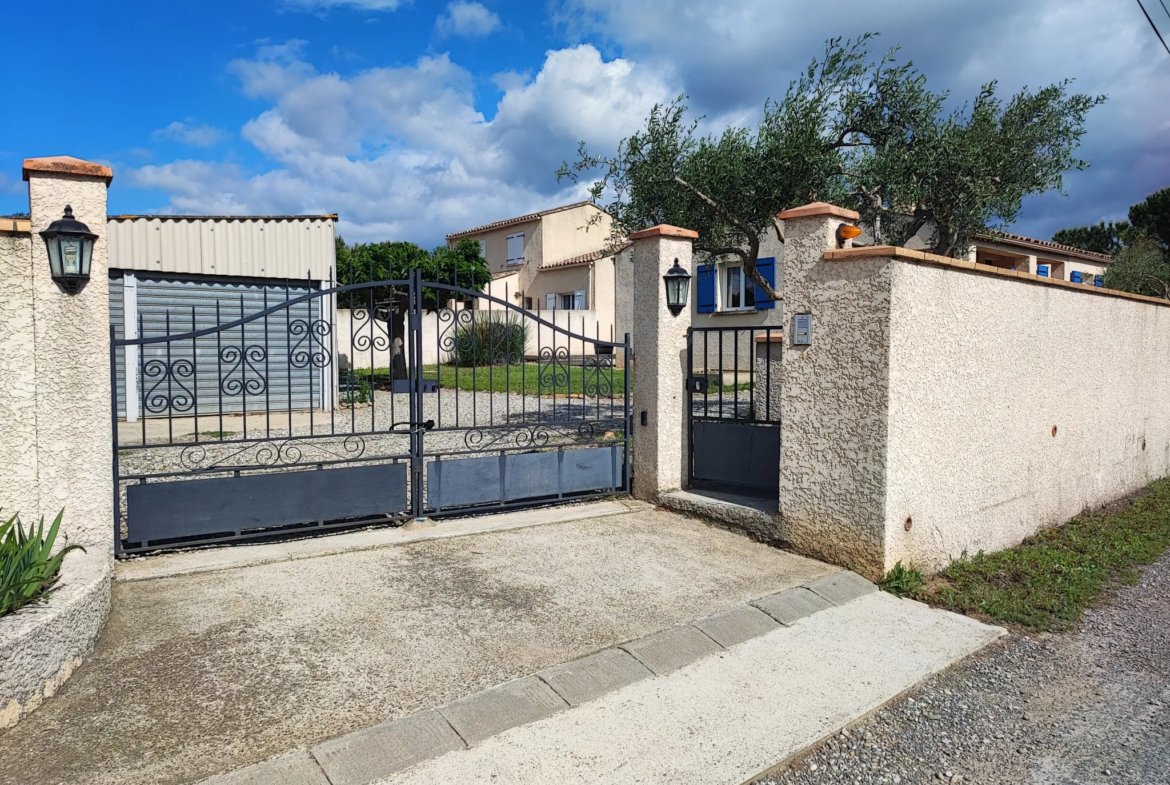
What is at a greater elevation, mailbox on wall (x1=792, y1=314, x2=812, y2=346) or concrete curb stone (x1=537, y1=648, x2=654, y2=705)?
mailbox on wall (x1=792, y1=314, x2=812, y2=346)

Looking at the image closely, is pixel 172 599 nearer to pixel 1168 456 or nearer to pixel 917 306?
pixel 917 306

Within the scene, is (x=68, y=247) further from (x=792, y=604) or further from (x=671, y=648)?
(x=792, y=604)

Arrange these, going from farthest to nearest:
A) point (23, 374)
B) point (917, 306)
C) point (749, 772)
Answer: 1. point (917, 306)
2. point (23, 374)
3. point (749, 772)

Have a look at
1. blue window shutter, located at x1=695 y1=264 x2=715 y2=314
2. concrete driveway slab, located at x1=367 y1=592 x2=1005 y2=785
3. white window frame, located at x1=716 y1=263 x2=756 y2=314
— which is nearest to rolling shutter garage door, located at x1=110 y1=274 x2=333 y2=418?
concrete driveway slab, located at x1=367 y1=592 x2=1005 y2=785

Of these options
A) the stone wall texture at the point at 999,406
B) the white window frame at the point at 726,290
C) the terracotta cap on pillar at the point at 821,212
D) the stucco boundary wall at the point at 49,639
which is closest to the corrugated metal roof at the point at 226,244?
the terracotta cap on pillar at the point at 821,212

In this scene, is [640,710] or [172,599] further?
[172,599]

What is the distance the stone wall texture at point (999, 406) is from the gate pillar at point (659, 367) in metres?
2.28

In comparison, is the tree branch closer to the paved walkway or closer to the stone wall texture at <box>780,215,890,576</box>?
the stone wall texture at <box>780,215,890,576</box>

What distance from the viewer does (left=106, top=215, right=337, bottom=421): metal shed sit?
483 inches

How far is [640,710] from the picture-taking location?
3510 millimetres

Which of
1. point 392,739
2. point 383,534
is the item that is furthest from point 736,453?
point 392,739

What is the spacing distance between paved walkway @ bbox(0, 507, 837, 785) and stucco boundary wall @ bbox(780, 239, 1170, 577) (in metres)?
0.60

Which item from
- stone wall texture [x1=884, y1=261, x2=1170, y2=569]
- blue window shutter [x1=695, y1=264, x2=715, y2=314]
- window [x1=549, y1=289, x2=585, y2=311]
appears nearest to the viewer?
stone wall texture [x1=884, y1=261, x2=1170, y2=569]

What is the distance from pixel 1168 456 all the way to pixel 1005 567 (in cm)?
650
